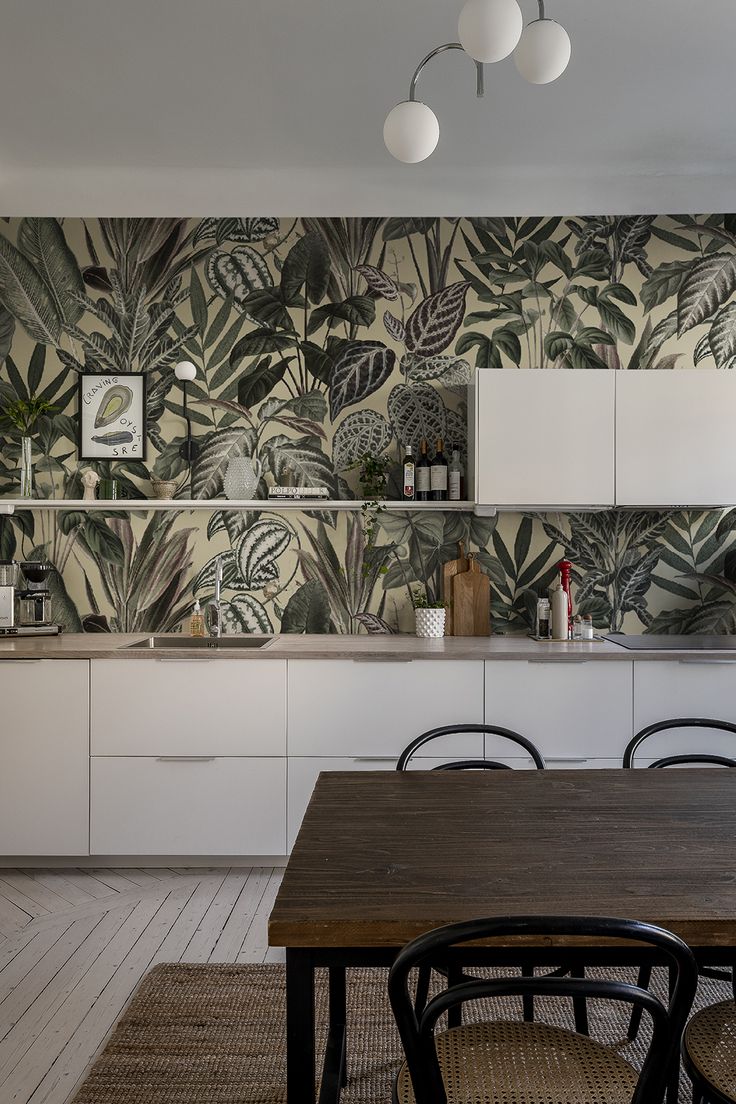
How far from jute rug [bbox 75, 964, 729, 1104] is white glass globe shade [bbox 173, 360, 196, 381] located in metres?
2.47

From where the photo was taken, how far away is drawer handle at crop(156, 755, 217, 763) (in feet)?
10.8

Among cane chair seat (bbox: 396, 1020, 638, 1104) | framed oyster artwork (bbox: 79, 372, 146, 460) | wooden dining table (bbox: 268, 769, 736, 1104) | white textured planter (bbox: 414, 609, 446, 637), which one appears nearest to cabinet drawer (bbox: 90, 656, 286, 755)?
white textured planter (bbox: 414, 609, 446, 637)

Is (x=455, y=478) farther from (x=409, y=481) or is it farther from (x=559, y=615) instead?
(x=559, y=615)

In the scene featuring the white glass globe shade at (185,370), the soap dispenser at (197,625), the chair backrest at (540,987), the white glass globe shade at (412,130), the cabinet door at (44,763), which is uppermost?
the white glass globe shade at (412,130)

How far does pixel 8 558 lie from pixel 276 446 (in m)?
1.38

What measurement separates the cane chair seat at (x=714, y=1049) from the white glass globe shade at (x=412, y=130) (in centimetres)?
185

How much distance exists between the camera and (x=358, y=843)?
1527 mm

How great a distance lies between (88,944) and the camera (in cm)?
272

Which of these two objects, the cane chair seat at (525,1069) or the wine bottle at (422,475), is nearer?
the cane chair seat at (525,1069)

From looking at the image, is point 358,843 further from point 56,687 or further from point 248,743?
point 56,687

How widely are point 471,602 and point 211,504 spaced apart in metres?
1.29

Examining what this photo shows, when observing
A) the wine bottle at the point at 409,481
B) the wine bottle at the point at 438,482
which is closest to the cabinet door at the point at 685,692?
the wine bottle at the point at 438,482

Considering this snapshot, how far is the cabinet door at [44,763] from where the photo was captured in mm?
3285

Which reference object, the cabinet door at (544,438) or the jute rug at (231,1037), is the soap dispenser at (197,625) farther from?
the jute rug at (231,1037)
